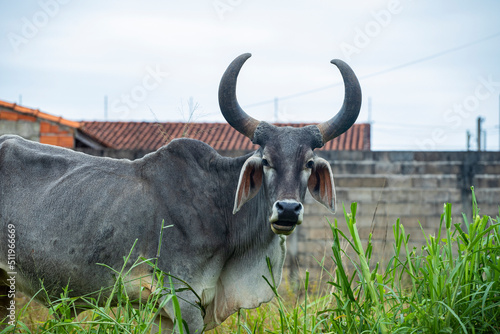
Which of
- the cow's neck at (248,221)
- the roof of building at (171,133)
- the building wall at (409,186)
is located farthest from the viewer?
the roof of building at (171,133)

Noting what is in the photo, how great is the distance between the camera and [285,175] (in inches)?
142

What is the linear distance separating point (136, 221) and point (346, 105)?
1.55 metres

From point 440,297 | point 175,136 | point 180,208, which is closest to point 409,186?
point 180,208

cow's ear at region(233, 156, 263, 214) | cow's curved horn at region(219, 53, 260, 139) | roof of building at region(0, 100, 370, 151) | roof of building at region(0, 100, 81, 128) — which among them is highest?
roof of building at region(0, 100, 370, 151)

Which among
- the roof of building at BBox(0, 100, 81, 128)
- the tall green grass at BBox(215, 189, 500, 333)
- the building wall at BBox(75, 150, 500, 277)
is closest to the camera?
the tall green grass at BBox(215, 189, 500, 333)

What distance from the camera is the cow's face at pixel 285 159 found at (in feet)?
11.5

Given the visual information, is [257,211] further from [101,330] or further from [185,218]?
[101,330]

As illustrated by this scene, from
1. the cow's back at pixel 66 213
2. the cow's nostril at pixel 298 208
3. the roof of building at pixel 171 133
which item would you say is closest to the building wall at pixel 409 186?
the cow's back at pixel 66 213

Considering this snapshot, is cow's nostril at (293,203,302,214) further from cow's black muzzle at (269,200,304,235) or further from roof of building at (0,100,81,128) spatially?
roof of building at (0,100,81,128)

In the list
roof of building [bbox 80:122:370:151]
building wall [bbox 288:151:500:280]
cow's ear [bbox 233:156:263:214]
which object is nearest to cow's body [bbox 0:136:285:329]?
cow's ear [bbox 233:156:263:214]

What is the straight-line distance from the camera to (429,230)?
356 inches

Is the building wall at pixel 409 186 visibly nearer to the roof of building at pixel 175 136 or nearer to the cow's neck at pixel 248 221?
the cow's neck at pixel 248 221

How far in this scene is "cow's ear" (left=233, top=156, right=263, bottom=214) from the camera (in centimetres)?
372

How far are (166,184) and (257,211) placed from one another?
2.05ft
